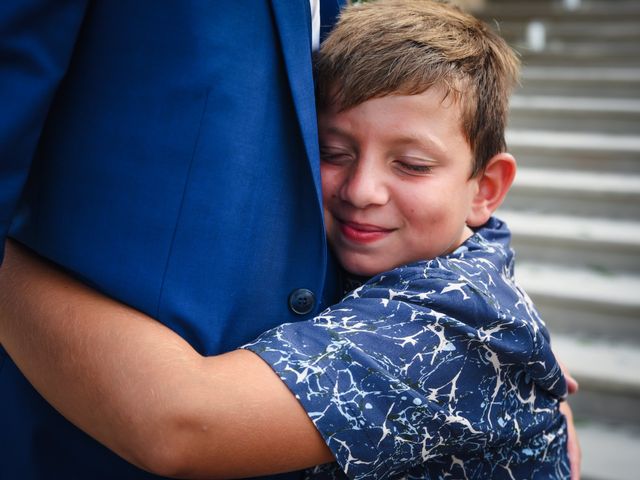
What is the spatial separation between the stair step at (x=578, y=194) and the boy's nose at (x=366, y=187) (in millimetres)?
2959

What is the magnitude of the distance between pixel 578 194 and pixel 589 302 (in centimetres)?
92

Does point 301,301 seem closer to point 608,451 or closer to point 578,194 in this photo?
point 608,451

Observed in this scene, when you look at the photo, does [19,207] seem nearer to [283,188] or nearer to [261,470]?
[283,188]

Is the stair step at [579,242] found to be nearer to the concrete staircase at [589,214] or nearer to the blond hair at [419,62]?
the concrete staircase at [589,214]

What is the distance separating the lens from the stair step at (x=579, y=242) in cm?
329

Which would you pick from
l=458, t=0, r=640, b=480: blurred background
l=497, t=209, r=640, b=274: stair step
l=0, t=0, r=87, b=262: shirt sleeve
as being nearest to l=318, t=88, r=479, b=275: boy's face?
l=0, t=0, r=87, b=262: shirt sleeve

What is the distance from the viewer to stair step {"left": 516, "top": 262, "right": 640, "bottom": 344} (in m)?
2.97

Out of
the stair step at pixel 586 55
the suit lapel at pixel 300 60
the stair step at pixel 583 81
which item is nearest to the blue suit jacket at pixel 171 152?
the suit lapel at pixel 300 60

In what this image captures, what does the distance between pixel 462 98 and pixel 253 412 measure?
2.14 ft

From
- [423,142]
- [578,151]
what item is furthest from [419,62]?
[578,151]

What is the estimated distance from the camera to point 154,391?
74cm

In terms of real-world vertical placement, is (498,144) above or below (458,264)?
above

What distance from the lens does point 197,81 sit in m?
0.79

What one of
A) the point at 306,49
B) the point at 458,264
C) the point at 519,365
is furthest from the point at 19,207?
the point at 519,365
